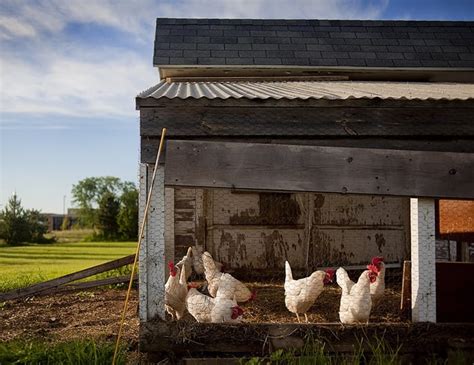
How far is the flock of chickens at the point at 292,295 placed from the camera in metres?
5.27

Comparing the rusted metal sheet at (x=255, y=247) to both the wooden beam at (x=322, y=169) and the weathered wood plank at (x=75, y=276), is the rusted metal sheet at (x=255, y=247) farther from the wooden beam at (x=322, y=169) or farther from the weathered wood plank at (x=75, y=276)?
the wooden beam at (x=322, y=169)

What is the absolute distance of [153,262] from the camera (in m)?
5.05

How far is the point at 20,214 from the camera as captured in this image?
2317 centimetres

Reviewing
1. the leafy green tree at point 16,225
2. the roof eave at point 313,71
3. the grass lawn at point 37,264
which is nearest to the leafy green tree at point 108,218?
the leafy green tree at point 16,225

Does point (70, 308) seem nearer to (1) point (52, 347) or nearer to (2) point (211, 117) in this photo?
(1) point (52, 347)

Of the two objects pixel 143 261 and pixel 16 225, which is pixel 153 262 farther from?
pixel 16 225

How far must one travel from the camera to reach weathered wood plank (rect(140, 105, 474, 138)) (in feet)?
17.1

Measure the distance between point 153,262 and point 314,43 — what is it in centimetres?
816

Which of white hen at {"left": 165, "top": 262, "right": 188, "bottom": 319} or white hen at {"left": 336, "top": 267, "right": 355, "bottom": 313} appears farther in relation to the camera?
white hen at {"left": 165, "top": 262, "right": 188, "bottom": 319}

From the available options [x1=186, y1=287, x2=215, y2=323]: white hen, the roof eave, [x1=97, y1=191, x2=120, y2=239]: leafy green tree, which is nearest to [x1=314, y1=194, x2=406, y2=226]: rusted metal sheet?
the roof eave

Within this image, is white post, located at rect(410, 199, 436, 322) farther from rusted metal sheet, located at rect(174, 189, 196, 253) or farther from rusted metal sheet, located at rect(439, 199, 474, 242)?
rusted metal sheet, located at rect(174, 189, 196, 253)

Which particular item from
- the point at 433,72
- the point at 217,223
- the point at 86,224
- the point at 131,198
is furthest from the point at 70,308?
the point at 86,224

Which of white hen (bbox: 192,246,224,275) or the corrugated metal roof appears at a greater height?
the corrugated metal roof

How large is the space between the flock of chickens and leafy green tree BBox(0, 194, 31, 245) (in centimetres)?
1798
